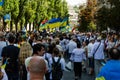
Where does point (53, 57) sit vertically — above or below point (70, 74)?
above

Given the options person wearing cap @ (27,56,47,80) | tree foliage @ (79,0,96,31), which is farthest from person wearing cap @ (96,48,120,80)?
tree foliage @ (79,0,96,31)

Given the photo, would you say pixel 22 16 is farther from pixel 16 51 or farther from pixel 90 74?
pixel 16 51

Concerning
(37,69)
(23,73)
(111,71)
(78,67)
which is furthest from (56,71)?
(78,67)

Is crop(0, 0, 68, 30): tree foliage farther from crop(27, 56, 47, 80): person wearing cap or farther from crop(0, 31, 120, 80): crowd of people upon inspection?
crop(27, 56, 47, 80): person wearing cap

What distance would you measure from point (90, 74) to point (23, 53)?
7708 mm

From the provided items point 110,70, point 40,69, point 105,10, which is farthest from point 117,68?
point 105,10

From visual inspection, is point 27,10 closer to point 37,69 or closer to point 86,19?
point 86,19

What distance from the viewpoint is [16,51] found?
35.8ft

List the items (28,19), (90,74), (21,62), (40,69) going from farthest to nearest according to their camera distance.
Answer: (28,19) → (90,74) → (21,62) → (40,69)

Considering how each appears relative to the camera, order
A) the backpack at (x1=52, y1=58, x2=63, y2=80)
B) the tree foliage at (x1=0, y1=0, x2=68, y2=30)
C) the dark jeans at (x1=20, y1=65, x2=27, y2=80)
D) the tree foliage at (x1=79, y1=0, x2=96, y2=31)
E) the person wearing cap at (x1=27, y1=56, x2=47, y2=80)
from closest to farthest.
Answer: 1. the person wearing cap at (x1=27, y1=56, x2=47, y2=80)
2. the backpack at (x1=52, y1=58, x2=63, y2=80)
3. the dark jeans at (x1=20, y1=65, x2=27, y2=80)
4. the tree foliage at (x1=0, y1=0, x2=68, y2=30)
5. the tree foliage at (x1=79, y1=0, x2=96, y2=31)

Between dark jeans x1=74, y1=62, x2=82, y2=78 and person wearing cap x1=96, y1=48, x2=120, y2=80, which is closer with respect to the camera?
person wearing cap x1=96, y1=48, x2=120, y2=80

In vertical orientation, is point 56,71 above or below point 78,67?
above

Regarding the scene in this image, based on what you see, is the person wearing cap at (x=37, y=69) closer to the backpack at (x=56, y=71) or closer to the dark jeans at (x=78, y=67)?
the backpack at (x=56, y=71)

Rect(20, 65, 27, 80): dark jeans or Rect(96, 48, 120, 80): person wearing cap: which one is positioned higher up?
Rect(96, 48, 120, 80): person wearing cap
